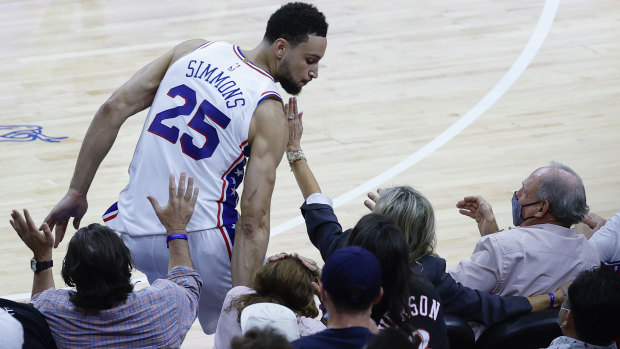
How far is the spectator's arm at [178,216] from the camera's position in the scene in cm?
407

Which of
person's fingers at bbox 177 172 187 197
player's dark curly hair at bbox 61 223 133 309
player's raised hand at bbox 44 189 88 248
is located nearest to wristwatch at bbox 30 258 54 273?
player's dark curly hair at bbox 61 223 133 309

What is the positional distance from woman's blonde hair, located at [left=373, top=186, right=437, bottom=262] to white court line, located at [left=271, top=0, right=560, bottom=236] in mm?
2957

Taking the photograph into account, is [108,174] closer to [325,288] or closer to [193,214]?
[193,214]

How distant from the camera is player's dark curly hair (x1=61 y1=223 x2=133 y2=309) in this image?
3512mm

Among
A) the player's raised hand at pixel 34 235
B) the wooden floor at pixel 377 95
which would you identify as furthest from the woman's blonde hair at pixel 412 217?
the wooden floor at pixel 377 95

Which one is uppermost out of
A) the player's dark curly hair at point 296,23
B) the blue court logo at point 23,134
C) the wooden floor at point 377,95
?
the player's dark curly hair at point 296,23

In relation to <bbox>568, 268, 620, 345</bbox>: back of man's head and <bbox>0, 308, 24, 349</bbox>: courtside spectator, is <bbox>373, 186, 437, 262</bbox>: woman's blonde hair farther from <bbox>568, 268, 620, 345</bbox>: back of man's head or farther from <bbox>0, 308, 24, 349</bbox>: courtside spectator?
<bbox>0, 308, 24, 349</bbox>: courtside spectator

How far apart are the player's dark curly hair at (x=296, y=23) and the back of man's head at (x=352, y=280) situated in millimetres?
1878

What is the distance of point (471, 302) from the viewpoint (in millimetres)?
3977

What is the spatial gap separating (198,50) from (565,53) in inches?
252

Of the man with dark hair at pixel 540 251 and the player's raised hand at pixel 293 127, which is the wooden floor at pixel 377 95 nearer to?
the player's raised hand at pixel 293 127

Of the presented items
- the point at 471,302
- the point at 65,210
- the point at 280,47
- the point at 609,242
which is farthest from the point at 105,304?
the point at 609,242

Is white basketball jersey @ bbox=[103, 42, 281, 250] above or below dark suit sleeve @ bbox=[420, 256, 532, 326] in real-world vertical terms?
above

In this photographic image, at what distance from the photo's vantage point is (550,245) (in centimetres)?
425
